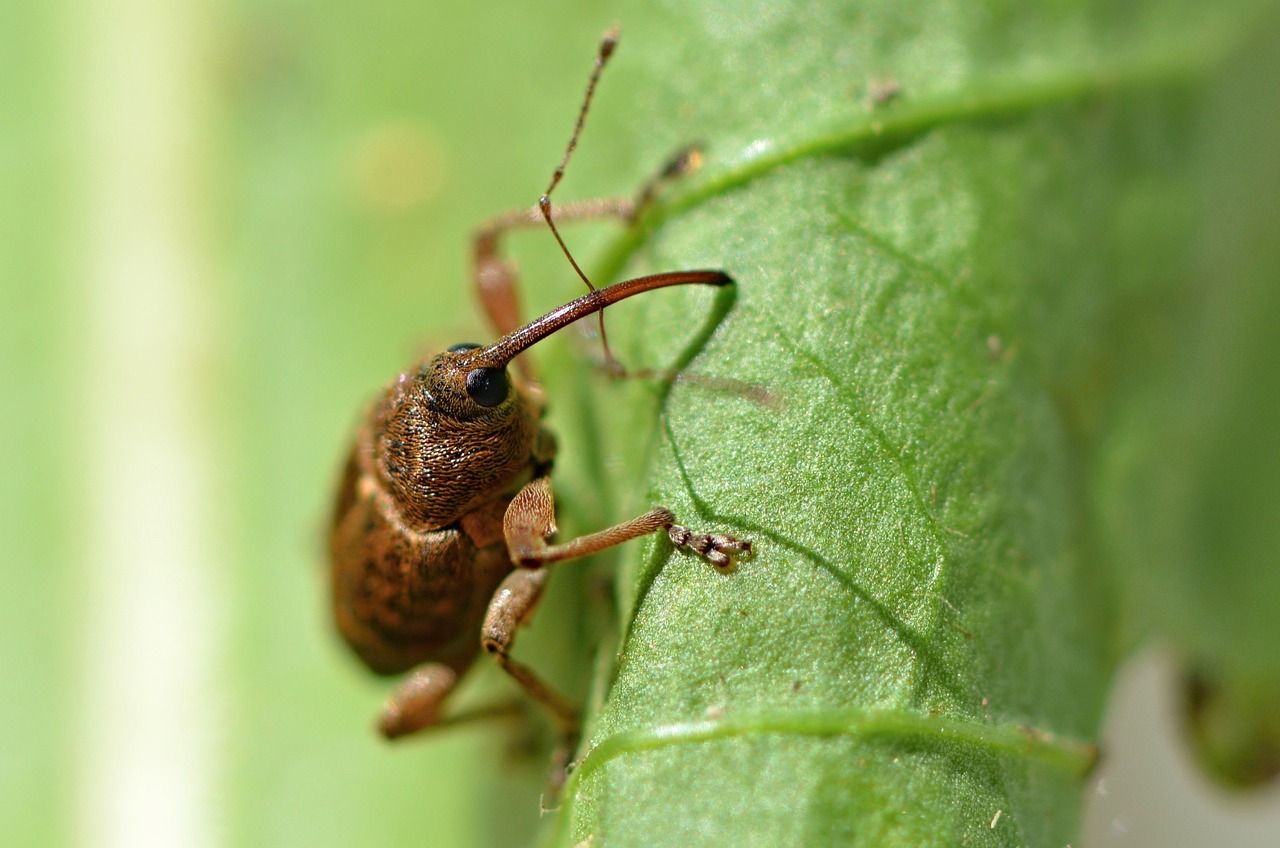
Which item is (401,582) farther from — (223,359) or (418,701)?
(223,359)

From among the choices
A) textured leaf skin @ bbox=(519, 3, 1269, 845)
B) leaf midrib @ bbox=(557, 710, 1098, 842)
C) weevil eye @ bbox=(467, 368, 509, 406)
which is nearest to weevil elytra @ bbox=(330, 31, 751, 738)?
weevil eye @ bbox=(467, 368, 509, 406)

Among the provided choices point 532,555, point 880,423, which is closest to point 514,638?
point 532,555

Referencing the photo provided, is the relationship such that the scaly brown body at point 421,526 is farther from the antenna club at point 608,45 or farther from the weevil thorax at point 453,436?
the antenna club at point 608,45

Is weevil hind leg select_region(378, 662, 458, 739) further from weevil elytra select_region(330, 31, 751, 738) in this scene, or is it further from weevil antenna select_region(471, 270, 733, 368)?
weevil antenna select_region(471, 270, 733, 368)

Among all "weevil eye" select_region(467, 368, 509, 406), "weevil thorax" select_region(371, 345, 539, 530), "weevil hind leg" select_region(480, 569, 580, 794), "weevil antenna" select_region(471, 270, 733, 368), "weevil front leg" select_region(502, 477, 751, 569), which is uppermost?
"weevil antenna" select_region(471, 270, 733, 368)

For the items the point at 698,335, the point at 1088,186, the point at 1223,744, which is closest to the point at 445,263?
the point at 698,335

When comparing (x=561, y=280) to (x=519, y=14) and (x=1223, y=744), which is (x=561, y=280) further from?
(x=1223, y=744)

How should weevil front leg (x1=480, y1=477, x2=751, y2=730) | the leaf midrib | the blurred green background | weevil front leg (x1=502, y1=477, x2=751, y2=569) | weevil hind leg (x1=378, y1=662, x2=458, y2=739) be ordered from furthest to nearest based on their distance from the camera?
the blurred green background, weevil hind leg (x1=378, y1=662, x2=458, y2=739), weevil front leg (x1=480, y1=477, x2=751, y2=730), weevil front leg (x1=502, y1=477, x2=751, y2=569), the leaf midrib

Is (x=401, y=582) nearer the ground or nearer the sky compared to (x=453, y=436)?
nearer the ground
